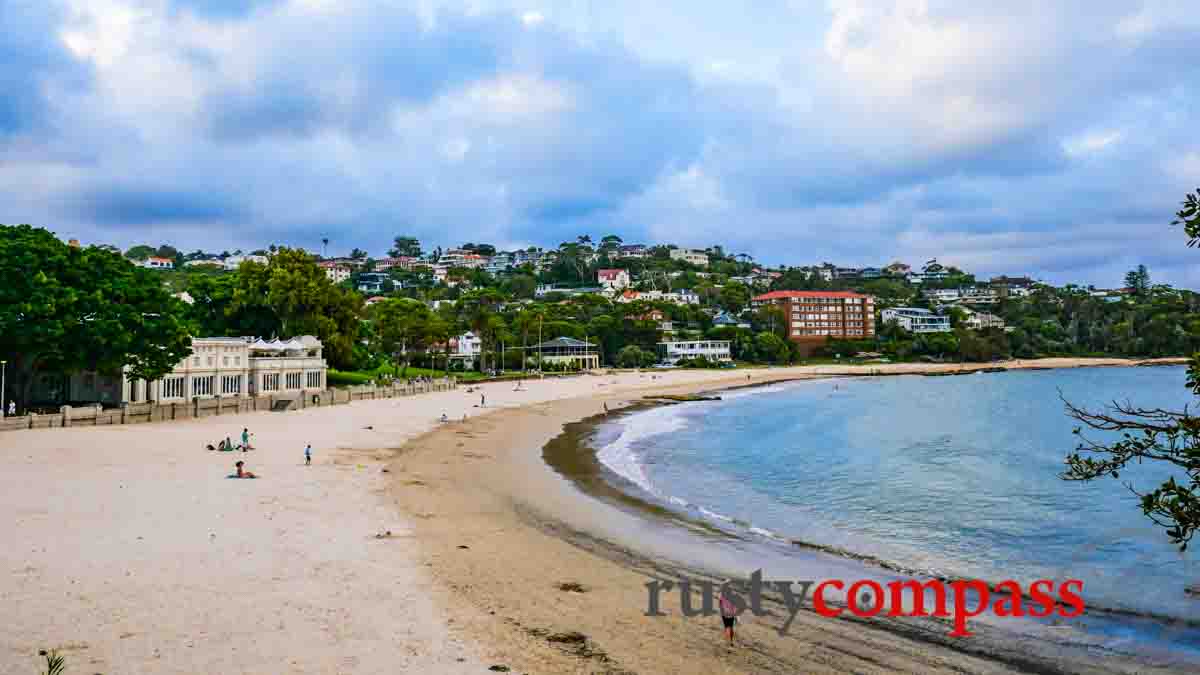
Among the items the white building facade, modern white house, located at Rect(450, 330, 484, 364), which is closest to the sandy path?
the white building facade

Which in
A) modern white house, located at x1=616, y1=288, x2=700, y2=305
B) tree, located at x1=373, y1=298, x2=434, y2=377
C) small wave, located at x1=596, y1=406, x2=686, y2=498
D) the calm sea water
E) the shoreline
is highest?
modern white house, located at x1=616, y1=288, x2=700, y2=305

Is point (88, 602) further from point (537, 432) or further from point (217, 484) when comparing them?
point (537, 432)

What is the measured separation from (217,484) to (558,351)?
87333mm

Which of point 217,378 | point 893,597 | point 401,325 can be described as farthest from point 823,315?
point 893,597

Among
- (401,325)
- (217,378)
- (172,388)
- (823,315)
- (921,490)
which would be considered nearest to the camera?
(921,490)

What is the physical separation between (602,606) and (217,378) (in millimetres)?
43396

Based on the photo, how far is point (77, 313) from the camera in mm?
35250

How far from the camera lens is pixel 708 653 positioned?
1059 centimetres

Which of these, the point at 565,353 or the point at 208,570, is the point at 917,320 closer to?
the point at 565,353

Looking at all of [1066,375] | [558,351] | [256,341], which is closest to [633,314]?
[558,351]

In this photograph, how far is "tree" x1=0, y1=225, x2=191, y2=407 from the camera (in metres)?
33.5

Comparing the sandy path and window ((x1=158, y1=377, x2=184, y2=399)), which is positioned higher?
window ((x1=158, y1=377, x2=184, y2=399))

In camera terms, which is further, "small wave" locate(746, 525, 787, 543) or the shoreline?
"small wave" locate(746, 525, 787, 543)

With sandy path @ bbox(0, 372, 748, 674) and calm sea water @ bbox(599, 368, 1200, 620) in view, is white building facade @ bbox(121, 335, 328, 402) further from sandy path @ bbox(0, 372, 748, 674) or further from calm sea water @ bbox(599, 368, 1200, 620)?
calm sea water @ bbox(599, 368, 1200, 620)
